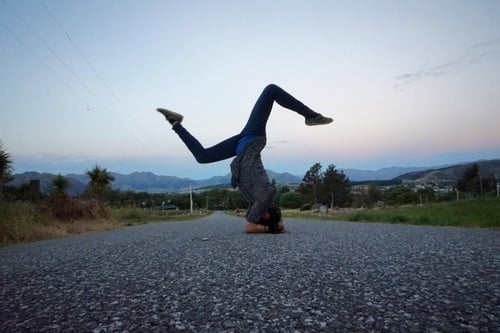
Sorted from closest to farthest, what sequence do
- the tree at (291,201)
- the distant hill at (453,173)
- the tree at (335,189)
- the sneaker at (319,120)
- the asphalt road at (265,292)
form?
the asphalt road at (265,292), the sneaker at (319,120), the tree at (335,189), the distant hill at (453,173), the tree at (291,201)

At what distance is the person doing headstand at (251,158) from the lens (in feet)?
22.6

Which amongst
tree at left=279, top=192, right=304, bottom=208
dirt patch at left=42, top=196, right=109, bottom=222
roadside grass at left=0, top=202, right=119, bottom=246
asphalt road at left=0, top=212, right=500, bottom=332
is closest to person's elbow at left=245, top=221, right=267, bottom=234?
asphalt road at left=0, top=212, right=500, bottom=332

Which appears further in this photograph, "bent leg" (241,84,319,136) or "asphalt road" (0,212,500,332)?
"bent leg" (241,84,319,136)

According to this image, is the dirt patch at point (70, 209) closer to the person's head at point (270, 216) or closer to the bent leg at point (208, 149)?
the bent leg at point (208, 149)

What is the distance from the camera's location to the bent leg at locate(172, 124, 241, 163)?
7094mm

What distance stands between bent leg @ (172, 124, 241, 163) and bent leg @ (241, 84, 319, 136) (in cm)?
50

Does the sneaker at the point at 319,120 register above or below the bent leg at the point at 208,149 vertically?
above

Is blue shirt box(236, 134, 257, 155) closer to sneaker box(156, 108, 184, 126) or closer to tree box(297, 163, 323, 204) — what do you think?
sneaker box(156, 108, 184, 126)

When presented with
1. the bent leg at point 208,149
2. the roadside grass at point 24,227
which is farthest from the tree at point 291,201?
the bent leg at point 208,149

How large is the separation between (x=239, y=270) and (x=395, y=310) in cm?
161

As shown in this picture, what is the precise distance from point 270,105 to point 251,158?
110cm

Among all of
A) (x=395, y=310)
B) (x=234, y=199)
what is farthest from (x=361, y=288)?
(x=234, y=199)

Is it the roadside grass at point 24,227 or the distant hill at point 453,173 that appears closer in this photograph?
the roadside grass at point 24,227

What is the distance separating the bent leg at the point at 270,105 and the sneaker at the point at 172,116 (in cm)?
144
